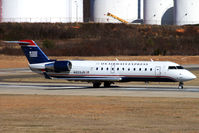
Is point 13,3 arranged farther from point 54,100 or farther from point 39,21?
point 54,100

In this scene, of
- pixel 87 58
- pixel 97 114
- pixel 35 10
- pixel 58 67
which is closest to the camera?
pixel 97 114

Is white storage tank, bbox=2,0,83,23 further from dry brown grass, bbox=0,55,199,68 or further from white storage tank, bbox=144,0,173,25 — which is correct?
white storage tank, bbox=144,0,173,25

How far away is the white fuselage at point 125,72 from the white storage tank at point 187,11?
2985 inches

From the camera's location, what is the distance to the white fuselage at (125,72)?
42.3m

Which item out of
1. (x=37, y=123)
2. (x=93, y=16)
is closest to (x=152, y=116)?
(x=37, y=123)

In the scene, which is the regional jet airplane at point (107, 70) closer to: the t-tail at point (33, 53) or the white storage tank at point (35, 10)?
the t-tail at point (33, 53)

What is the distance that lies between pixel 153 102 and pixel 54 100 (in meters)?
6.99

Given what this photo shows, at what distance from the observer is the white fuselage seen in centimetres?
4228

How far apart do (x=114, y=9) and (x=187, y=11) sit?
20.9 m

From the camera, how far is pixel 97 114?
2539cm

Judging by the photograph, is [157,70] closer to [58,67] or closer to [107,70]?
[107,70]

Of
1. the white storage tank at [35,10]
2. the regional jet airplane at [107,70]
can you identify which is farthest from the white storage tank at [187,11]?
the regional jet airplane at [107,70]

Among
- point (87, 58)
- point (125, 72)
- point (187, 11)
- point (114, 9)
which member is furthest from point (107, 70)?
point (114, 9)

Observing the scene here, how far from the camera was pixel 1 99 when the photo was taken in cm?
3312
